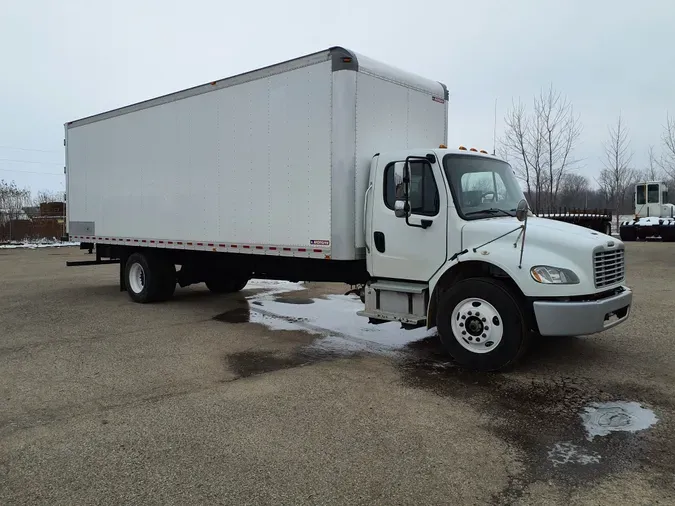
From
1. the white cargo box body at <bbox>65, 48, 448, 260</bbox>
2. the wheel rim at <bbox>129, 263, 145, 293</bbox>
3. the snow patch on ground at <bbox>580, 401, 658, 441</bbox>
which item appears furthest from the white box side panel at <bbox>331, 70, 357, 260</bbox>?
the wheel rim at <bbox>129, 263, 145, 293</bbox>

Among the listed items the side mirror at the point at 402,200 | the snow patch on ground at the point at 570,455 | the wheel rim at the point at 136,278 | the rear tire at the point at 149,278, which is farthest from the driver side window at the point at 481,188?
the wheel rim at the point at 136,278

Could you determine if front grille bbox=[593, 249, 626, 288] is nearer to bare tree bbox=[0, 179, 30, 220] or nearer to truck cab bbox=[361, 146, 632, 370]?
truck cab bbox=[361, 146, 632, 370]

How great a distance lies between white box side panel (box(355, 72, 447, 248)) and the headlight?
226 cm

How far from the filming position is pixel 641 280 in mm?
13422

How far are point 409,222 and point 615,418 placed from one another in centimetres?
304

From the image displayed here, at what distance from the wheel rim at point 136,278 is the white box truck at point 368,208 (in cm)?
94

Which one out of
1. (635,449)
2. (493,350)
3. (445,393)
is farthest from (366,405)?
(635,449)

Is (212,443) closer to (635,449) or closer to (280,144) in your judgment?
(635,449)

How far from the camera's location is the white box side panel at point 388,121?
7035 millimetres

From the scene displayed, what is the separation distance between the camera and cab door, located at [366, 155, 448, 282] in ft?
21.1

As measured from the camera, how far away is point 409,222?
6.59 meters

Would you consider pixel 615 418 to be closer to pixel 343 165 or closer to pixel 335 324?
pixel 343 165

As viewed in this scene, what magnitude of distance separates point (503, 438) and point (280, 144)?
5.04 meters

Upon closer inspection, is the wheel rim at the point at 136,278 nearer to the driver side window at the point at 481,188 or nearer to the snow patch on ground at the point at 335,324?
the snow patch on ground at the point at 335,324
